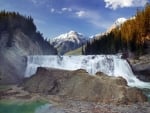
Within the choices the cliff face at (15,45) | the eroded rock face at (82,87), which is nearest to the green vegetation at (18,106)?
the eroded rock face at (82,87)

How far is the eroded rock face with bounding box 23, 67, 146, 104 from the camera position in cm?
3991

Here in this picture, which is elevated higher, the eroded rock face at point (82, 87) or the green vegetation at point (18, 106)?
the eroded rock face at point (82, 87)

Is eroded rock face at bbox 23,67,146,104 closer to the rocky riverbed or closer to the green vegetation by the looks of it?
the rocky riverbed

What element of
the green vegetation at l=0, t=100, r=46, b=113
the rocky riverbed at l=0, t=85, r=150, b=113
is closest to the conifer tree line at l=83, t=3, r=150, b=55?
the rocky riverbed at l=0, t=85, r=150, b=113

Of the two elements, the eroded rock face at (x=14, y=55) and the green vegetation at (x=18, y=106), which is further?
the eroded rock face at (x=14, y=55)

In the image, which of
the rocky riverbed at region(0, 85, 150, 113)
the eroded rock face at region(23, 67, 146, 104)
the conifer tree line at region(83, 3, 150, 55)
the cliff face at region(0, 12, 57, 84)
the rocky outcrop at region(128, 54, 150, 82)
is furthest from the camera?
the conifer tree line at region(83, 3, 150, 55)

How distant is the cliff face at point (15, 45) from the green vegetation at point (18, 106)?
23215mm

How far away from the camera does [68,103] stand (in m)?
37.4

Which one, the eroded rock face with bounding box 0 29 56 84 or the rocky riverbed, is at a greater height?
the eroded rock face with bounding box 0 29 56 84

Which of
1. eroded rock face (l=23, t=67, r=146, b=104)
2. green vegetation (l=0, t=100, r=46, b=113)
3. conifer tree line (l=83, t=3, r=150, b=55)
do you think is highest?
conifer tree line (l=83, t=3, r=150, b=55)

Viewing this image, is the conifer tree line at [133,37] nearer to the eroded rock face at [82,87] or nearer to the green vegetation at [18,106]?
the eroded rock face at [82,87]

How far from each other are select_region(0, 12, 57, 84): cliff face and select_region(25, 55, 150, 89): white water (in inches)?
128

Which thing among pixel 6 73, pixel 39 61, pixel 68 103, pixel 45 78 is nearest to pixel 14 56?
pixel 39 61

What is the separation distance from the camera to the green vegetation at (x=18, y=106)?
34306 millimetres
